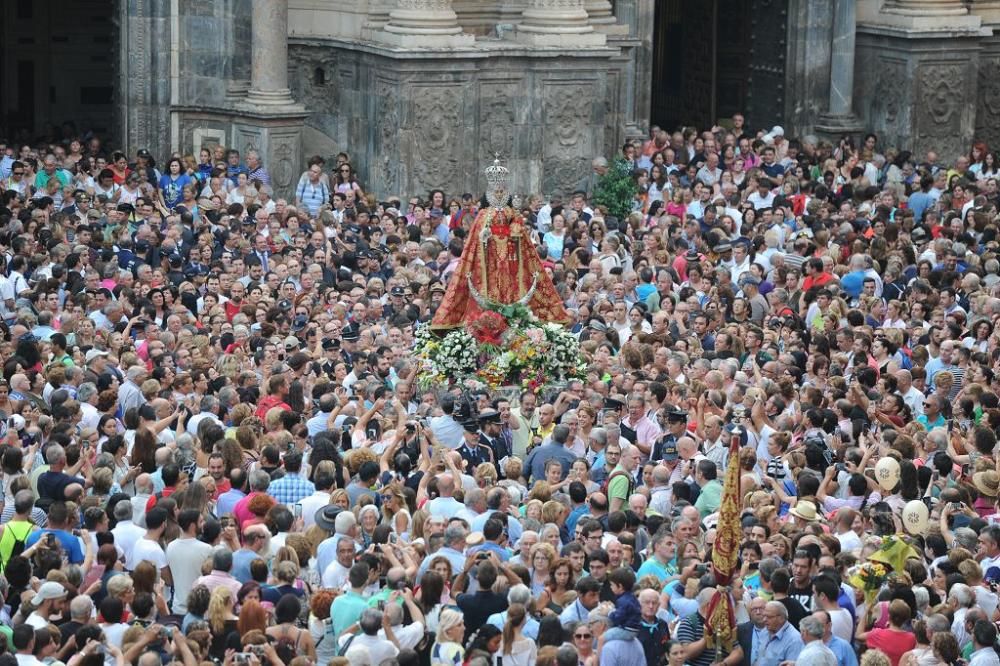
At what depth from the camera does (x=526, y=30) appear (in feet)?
93.9

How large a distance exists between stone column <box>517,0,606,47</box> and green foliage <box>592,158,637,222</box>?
1.91 m

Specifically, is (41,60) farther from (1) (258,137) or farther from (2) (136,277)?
(2) (136,277)

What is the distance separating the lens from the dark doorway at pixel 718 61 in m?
32.1

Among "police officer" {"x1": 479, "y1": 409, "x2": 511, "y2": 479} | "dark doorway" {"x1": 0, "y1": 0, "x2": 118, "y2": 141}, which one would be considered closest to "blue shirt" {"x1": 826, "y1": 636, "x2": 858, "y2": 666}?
"police officer" {"x1": 479, "y1": 409, "x2": 511, "y2": 479}

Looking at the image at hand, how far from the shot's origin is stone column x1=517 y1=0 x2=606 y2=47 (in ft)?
93.7

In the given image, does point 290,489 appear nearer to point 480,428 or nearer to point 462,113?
point 480,428

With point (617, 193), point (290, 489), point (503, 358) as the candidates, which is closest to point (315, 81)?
point (617, 193)

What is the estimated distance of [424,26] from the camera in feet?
91.6

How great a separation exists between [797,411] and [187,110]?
44.7 feet

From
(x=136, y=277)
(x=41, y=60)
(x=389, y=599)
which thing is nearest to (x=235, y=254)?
(x=136, y=277)

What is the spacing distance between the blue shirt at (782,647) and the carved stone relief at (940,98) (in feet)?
63.5

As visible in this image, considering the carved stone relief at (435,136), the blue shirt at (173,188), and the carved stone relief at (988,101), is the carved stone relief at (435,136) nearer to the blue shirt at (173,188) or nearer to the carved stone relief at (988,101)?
the blue shirt at (173,188)

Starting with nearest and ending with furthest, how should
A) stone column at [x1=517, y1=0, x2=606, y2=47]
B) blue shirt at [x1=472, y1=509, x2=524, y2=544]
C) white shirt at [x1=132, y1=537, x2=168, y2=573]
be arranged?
white shirt at [x1=132, y1=537, x2=168, y2=573] → blue shirt at [x1=472, y1=509, x2=524, y2=544] → stone column at [x1=517, y1=0, x2=606, y2=47]

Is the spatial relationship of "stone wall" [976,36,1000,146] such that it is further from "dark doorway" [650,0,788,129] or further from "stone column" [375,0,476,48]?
"stone column" [375,0,476,48]
